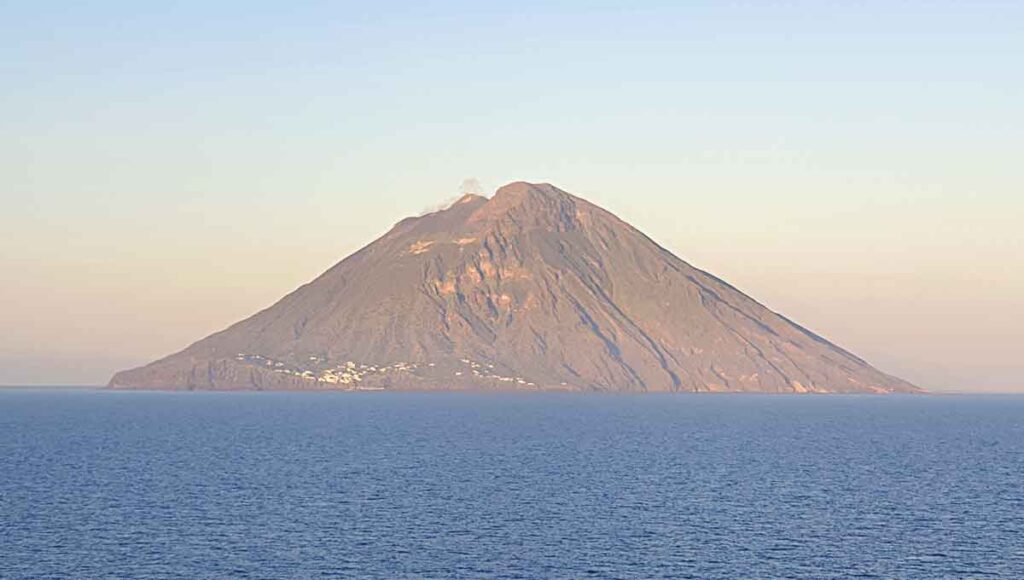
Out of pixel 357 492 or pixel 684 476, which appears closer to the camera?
pixel 357 492

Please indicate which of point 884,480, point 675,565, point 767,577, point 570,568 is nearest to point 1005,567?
point 767,577

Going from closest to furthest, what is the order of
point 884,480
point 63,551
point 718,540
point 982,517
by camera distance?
point 63,551 < point 718,540 < point 982,517 < point 884,480

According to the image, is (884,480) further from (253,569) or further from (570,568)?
(253,569)

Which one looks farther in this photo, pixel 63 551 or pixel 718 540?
pixel 718 540

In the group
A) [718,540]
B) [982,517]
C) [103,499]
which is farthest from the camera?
[103,499]

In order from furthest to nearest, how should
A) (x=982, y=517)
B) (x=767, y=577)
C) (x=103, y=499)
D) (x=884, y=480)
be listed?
(x=884, y=480)
(x=103, y=499)
(x=982, y=517)
(x=767, y=577)

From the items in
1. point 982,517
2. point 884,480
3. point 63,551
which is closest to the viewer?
point 63,551

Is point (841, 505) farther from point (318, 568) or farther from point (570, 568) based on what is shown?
point (318, 568)

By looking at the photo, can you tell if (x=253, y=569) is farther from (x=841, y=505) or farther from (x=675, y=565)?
(x=841, y=505)

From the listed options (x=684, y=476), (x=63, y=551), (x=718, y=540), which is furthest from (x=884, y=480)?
(x=63, y=551)
